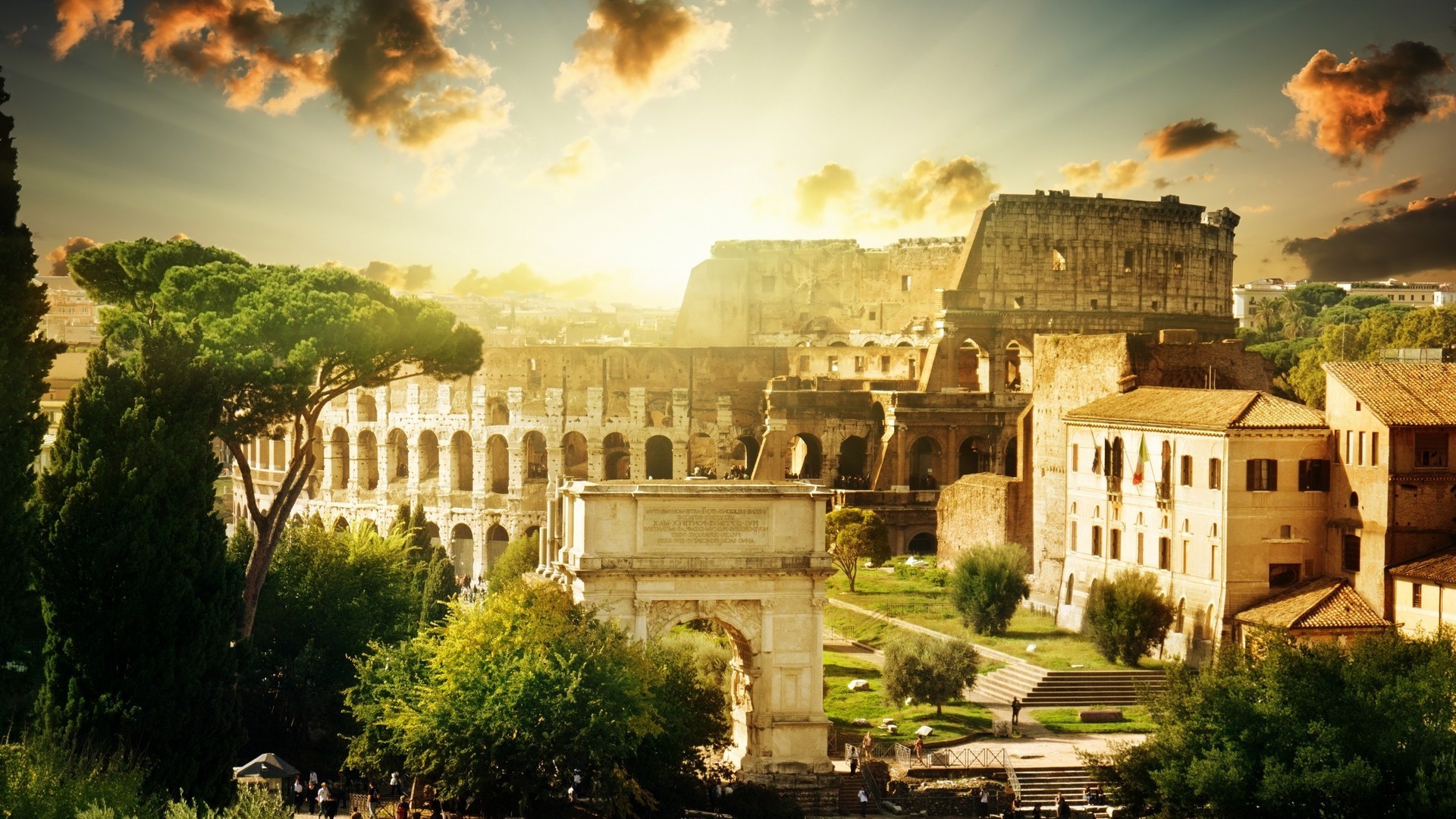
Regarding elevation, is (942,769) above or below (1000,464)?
below

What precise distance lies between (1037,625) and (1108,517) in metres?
3.03

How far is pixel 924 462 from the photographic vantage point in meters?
65.1

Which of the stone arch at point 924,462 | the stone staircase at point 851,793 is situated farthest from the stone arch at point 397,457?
the stone staircase at point 851,793

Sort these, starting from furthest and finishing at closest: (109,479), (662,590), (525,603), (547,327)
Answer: (547,327), (662,590), (525,603), (109,479)

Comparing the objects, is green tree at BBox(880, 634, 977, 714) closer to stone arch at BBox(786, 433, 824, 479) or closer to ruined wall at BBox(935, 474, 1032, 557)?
ruined wall at BBox(935, 474, 1032, 557)

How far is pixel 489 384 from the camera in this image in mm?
64250

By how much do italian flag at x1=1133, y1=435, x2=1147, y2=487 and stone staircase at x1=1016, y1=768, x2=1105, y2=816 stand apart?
9519 millimetres

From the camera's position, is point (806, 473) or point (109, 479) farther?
point (806, 473)

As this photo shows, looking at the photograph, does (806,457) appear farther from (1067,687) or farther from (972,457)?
(1067,687)

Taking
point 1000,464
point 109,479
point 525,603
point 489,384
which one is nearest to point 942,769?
point 525,603

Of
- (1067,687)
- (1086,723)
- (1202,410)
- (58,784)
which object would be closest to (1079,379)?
(1202,410)

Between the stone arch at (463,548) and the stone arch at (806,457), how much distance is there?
1200 cm

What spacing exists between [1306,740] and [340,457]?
47.8m

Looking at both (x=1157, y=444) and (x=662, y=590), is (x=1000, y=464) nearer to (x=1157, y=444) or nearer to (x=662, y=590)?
(x=1157, y=444)
